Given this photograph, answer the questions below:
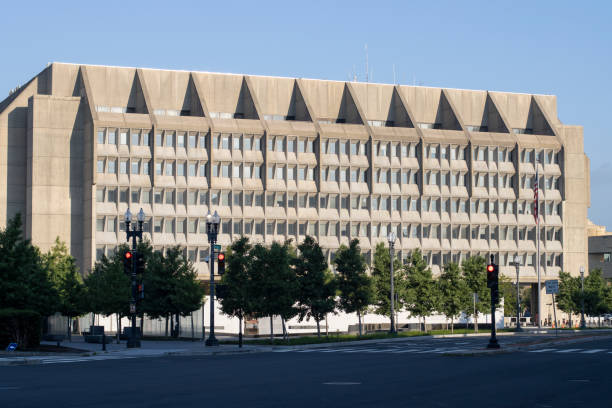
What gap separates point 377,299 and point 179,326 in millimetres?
18355

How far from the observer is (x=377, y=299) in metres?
83.8

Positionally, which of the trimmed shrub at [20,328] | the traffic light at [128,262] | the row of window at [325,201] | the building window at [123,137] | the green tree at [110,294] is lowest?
the trimmed shrub at [20,328]

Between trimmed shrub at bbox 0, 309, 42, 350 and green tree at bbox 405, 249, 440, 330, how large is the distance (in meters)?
44.9

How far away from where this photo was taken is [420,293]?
8650cm

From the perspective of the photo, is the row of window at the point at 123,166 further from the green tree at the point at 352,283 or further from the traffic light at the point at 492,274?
the traffic light at the point at 492,274

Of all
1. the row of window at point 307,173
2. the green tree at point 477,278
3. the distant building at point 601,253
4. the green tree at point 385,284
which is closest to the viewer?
the green tree at point 385,284

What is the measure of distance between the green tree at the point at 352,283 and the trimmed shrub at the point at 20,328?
32.1m

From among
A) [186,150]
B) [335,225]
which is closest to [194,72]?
[186,150]

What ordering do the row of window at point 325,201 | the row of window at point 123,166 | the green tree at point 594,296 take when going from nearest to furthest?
the row of window at point 123,166 → the row of window at point 325,201 → the green tree at point 594,296

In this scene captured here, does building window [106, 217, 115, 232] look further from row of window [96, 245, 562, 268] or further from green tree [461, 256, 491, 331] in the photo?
green tree [461, 256, 491, 331]

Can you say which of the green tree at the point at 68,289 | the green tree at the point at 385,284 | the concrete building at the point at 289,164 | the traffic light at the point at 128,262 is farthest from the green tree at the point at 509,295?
the traffic light at the point at 128,262

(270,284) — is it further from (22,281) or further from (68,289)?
(22,281)

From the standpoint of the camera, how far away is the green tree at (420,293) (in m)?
85.8

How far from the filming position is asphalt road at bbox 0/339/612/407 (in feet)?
67.8
